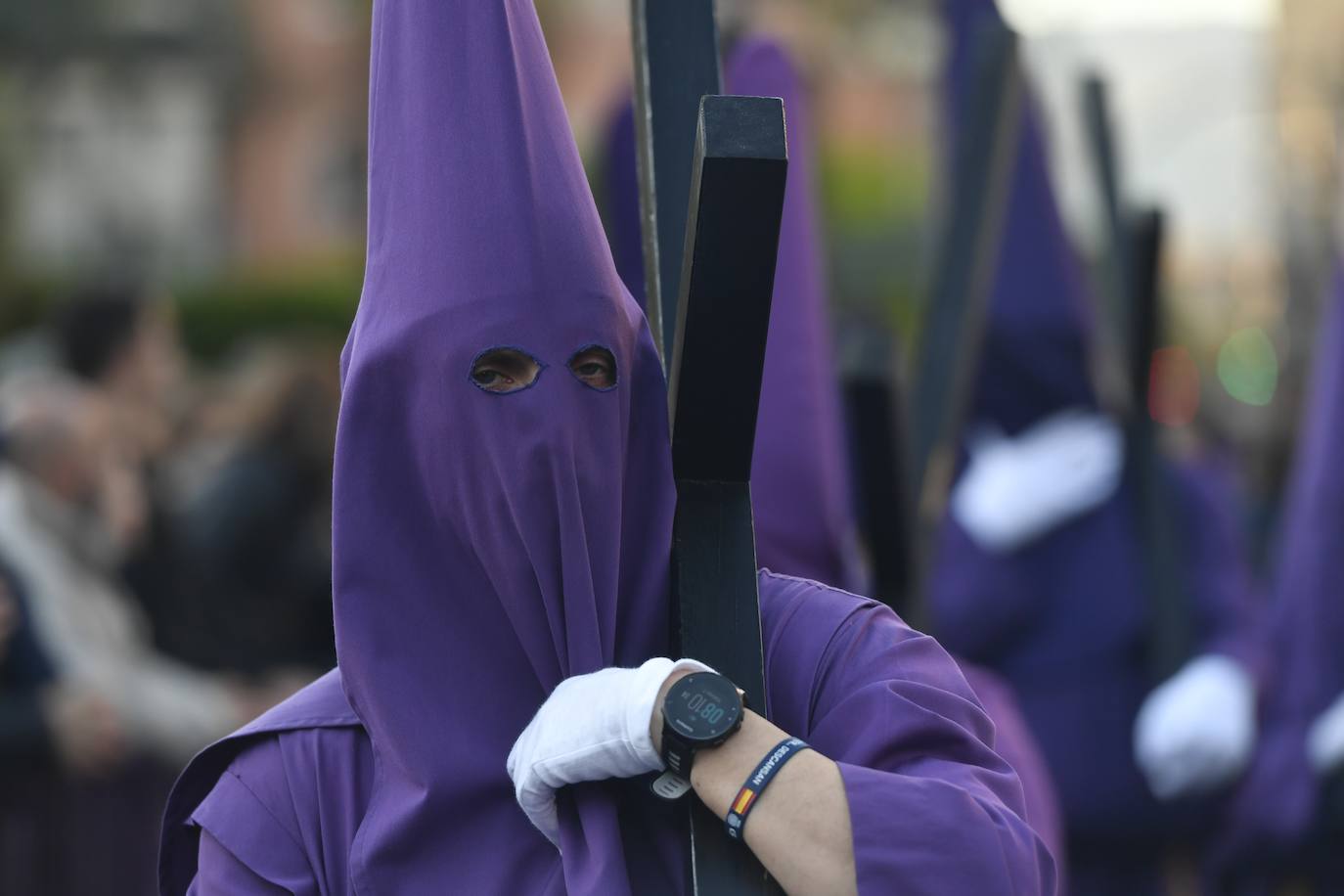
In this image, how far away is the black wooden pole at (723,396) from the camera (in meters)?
2.20

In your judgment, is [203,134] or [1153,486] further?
[203,134]

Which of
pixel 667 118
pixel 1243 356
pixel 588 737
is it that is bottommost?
pixel 1243 356

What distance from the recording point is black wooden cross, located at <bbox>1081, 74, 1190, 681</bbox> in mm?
5262

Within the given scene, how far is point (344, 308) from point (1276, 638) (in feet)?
73.7

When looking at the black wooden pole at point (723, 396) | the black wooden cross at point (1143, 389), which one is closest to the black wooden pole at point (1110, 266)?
the black wooden cross at point (1143, 389)

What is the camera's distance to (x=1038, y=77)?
235 inches

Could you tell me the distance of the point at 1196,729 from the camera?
5117 millimetres

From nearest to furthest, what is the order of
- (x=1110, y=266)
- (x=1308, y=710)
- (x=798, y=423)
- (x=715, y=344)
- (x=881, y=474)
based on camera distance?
(x=715, y=344)
(x=798, y=423)
(x=881, y=474)
(x=1308, y=710)
(x=1110, y=266)

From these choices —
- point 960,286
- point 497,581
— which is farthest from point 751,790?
point 960,286

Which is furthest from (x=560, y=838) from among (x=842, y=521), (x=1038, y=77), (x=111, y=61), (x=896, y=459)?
(x=111, y=61)

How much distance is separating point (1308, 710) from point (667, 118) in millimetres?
3374

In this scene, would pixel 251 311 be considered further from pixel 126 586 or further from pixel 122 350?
pixel 126 586

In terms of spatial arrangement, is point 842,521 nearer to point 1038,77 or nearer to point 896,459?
point 896,459

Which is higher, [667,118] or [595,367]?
[667,118]
